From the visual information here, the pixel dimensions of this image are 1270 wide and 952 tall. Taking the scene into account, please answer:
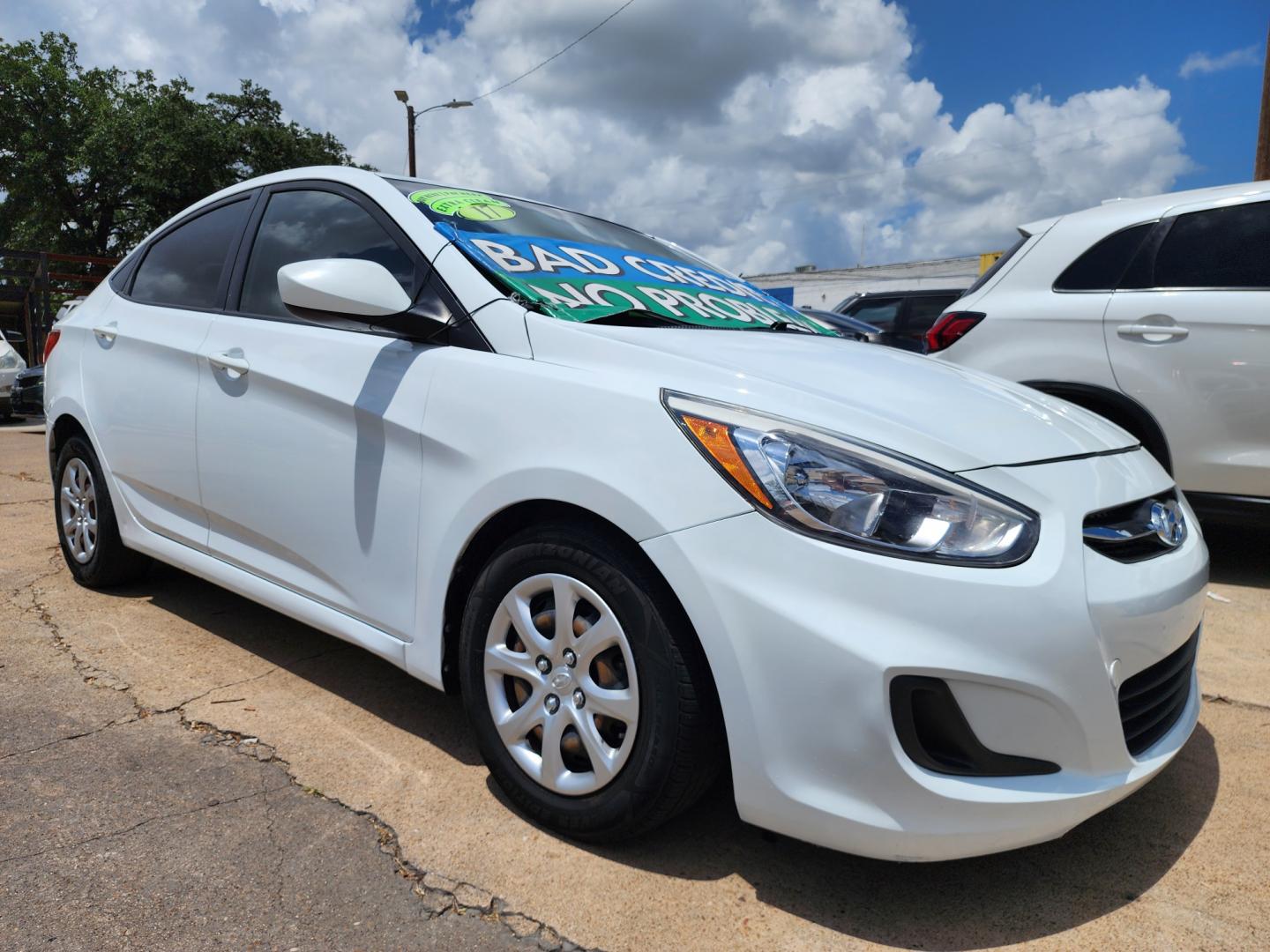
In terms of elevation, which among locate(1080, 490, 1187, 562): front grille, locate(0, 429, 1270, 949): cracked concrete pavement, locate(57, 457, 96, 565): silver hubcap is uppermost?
locate(1080, 490, 1187, 562): front grille

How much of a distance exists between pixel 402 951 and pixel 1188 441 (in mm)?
3672

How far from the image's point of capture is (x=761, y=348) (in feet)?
7.51

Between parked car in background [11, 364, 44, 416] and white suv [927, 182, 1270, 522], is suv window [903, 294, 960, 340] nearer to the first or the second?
white suv [927, 182, 1270, 522]

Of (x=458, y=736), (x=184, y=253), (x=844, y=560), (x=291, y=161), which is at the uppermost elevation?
(x=291, y=161)

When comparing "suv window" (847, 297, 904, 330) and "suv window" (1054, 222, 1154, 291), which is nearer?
"suv window" (1054, 222, 1154, 291)

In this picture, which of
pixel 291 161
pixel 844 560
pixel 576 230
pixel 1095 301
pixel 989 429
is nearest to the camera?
pixel 844 560

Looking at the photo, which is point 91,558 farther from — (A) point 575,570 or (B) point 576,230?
(A) point 575,570

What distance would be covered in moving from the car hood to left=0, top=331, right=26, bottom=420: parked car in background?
12.7 m

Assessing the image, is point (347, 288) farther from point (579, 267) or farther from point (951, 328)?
point (951, 328)

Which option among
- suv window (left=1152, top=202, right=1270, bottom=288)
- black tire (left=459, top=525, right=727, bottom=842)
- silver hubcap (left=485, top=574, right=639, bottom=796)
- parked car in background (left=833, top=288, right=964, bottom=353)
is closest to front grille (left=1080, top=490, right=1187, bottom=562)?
black tire (left=459, top=525, right=727, bottom=842)

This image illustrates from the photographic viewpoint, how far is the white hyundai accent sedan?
5.41ft

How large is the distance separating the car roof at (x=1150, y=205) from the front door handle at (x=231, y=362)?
364 centimetres

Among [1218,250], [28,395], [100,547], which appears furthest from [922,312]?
[28,395]

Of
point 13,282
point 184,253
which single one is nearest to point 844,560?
point 184,253
